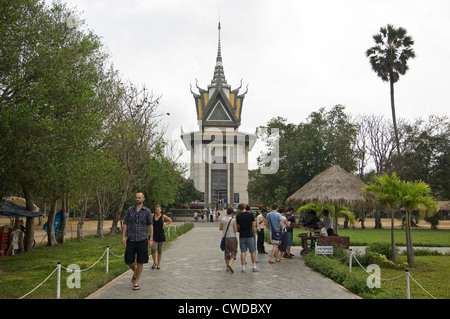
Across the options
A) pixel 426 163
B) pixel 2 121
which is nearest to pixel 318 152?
pixel 426 163

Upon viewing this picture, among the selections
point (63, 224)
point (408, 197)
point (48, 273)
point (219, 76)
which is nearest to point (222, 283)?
point (48, 273)

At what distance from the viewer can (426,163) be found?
33875mm

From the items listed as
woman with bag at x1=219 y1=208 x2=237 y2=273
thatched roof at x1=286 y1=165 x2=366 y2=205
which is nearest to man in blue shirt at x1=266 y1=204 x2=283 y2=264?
woman with bag at x1=219 y1=208 x2=237 y2=273

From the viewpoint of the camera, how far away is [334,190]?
14.4m

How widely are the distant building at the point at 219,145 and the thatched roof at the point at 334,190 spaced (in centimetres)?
3649

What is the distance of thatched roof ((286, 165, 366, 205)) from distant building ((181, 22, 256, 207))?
1437 inches

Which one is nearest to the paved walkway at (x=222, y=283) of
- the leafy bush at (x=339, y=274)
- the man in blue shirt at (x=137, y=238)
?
the leafy bush at (x=339, y=274)

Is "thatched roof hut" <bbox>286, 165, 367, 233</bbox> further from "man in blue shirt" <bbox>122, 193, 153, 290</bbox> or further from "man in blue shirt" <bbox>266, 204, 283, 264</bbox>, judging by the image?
"man in blue shirt" <bbox>122, 193, 153, 290</bbox>

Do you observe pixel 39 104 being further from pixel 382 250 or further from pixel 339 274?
pixel 382 250

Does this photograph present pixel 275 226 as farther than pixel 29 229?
No

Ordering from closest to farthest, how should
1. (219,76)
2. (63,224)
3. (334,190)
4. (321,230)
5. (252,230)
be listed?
(252,230), (321,230), (334,190), (63,224), (219,76)

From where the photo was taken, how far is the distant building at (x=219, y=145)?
52594mm

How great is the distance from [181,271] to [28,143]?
5.60m

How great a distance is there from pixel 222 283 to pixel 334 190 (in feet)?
24.3
